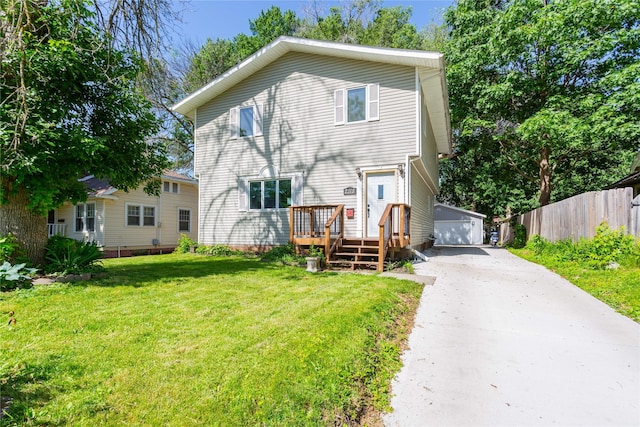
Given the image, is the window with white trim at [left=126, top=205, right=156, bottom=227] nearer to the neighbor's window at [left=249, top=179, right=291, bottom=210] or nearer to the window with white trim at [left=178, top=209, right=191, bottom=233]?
the window with white trim at [left=178, top=209, right=191, bottom=233]

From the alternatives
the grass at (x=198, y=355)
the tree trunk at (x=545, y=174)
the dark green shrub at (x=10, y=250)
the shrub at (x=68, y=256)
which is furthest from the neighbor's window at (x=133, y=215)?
the tree trunk at (x=545, y=174)

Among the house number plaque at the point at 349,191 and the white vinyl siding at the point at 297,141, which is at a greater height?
the white vinyl siding at the point at 297,141

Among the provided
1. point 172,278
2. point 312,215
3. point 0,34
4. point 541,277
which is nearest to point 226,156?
point 312,215

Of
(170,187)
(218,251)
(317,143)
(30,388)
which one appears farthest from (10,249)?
(170,187)

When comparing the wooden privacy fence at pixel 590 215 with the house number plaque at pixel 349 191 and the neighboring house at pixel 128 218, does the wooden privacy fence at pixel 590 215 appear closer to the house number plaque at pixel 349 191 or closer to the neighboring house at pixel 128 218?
the house number plaque at pixel 349 191

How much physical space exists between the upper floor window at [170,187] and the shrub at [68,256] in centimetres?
1026

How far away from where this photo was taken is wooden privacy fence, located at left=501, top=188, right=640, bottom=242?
23.7ft

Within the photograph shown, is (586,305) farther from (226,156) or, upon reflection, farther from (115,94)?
(226,156)

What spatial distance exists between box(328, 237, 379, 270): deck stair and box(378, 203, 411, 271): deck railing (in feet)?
1.28

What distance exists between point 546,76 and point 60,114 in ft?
60.5

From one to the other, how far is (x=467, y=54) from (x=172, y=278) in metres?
17.0

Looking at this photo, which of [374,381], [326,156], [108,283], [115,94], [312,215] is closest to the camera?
[374,381]

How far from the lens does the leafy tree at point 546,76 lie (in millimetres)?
12648

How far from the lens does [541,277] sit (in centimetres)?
705
